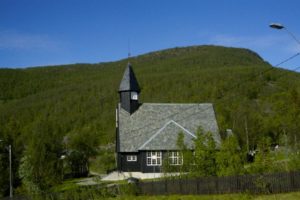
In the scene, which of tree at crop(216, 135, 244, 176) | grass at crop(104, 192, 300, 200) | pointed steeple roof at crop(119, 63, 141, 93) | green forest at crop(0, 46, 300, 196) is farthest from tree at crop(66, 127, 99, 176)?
tree at crop(216, 135, 244, 176)

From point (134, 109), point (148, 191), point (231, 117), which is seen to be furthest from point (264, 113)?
point (148, 191)

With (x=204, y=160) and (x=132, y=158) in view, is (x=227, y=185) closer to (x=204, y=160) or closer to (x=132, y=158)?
(x=204, y=160)

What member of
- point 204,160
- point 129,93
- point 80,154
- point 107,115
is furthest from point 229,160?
point 107,115

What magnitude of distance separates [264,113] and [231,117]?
20548 millimetres

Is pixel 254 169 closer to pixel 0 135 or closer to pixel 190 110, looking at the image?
pixel 190 110

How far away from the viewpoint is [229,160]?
102ft

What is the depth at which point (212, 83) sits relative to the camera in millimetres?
152125

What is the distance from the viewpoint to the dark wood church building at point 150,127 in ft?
158

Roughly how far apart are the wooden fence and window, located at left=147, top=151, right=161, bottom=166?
15.0 meters

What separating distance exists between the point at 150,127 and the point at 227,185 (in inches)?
910

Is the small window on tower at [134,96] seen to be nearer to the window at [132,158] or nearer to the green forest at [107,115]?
the green forest at [107,115]

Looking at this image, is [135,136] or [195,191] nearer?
[195,191]

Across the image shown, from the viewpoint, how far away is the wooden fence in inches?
1082

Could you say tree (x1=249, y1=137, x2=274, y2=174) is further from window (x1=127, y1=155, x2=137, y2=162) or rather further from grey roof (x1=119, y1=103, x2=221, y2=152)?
window (x1=127, y1=155, x2=137, y2=162)
